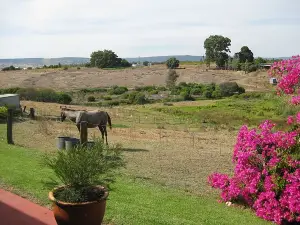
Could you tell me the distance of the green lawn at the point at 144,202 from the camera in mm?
7168

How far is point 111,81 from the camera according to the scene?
91688 millimetres

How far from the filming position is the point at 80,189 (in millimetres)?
5895

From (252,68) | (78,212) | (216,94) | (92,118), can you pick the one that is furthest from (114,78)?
(78,212)

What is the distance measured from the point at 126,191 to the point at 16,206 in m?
2.53

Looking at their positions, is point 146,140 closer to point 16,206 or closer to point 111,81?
point 16,206

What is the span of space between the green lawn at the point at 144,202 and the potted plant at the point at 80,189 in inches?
21.7

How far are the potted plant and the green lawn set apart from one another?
0.55 metres

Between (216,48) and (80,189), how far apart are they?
119339mm

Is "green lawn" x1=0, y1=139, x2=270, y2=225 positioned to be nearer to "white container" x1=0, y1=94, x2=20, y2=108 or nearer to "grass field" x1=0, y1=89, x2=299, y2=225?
"grass field" x1=0, y1=89, x2=299, y2=225

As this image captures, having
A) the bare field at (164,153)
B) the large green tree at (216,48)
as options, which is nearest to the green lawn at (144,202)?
the bare field at (164,153)

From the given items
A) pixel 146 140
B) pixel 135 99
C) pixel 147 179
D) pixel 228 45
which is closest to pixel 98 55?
pixel 228 45

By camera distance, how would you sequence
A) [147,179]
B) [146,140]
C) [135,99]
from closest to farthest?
[147,179] → [146,140] → [135,99]

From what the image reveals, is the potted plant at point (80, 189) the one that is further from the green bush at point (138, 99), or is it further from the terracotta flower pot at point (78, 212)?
the green bush at point (138, 99)

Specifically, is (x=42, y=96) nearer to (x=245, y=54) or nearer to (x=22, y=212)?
(x=22, y=212)
